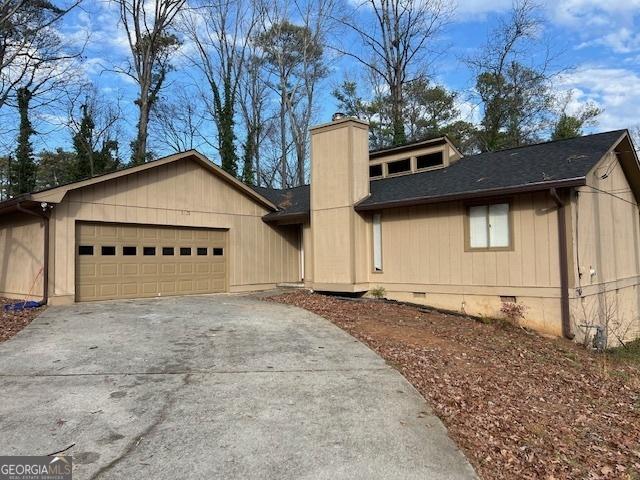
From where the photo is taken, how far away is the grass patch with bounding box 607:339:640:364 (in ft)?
31.3

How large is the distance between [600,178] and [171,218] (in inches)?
446

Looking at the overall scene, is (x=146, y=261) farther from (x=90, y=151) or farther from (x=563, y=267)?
(x=90, y=151)

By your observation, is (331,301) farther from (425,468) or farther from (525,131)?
(525,131)

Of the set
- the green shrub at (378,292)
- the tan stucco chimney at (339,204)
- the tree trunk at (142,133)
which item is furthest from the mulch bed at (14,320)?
the tree trunk at (142,133)

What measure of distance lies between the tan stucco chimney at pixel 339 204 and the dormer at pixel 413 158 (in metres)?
2.28

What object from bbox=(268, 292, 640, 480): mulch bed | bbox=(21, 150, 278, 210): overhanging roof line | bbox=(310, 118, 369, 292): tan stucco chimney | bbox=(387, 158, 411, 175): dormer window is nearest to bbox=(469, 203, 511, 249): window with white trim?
bbox=(268, 292, 640, 480): mulch bed

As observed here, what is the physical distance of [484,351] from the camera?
303 inches

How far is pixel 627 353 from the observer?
10.3 meters

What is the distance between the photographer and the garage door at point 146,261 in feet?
39.6

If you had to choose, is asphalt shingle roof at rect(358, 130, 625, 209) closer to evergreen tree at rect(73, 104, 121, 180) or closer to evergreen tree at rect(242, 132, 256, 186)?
evergreen tree at rect(242, 132, 256, 186)

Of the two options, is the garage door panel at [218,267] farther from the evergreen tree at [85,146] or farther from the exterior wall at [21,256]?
the evergreen tree at [85,146]

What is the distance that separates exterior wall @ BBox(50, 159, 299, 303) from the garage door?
26 centimetres

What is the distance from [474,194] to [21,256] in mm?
11623

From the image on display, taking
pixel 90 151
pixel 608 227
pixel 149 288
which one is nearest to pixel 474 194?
pixel 608 227
